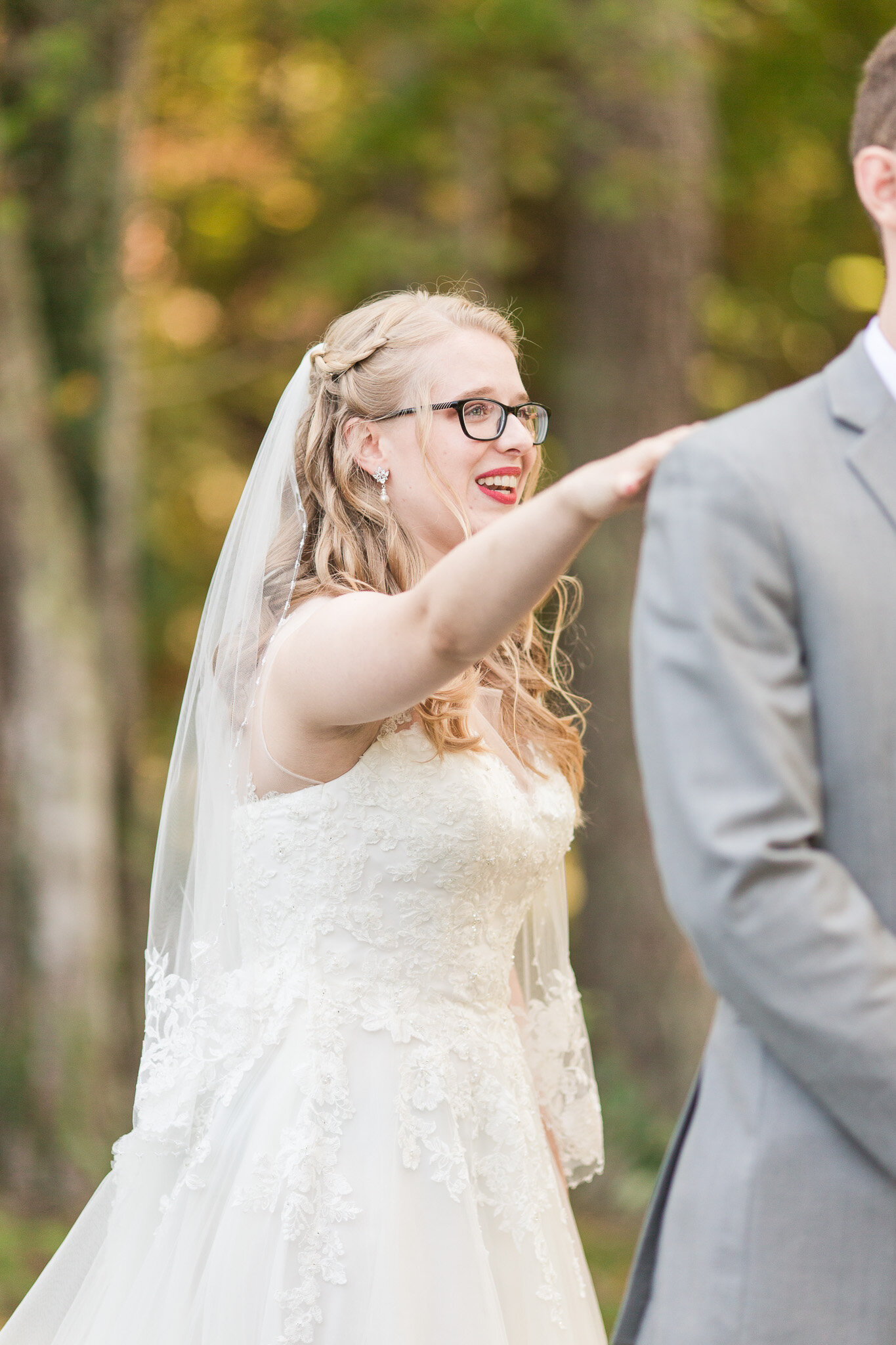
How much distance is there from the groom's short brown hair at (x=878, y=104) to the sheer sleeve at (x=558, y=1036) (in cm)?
163

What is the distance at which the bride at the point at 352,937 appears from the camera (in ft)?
7.33

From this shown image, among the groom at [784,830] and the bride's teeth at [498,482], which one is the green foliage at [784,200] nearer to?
the bride's teeth at [498,482]

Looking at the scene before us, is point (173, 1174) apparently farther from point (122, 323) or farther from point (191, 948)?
point (122, 323)

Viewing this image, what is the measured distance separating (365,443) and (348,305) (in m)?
6.23

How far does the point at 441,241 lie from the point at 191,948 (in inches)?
231

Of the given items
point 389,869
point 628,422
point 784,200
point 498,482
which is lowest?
point 389,869

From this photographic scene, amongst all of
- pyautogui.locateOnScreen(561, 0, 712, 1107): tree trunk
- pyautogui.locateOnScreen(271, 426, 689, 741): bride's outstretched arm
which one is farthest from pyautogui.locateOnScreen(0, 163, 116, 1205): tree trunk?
pyautogui.locateOnScreen(271, 426, 689, 741): bride's outstretched arm

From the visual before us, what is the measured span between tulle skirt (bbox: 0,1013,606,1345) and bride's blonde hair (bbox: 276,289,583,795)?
68 cm

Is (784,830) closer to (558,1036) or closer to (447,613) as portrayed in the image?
(447,613)

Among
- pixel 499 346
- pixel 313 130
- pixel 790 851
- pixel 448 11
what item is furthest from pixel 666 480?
pixel 313 130

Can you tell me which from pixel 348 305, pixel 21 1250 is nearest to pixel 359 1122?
pixel 21 1250

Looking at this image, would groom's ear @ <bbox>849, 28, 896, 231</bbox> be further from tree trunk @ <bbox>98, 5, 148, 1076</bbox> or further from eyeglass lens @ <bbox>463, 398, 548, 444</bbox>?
tree trunk @ <bbox>98, 5, 148, 1076</bbox>

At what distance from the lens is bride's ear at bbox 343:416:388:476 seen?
8.64 ft

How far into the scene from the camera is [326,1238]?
2.24 meters
